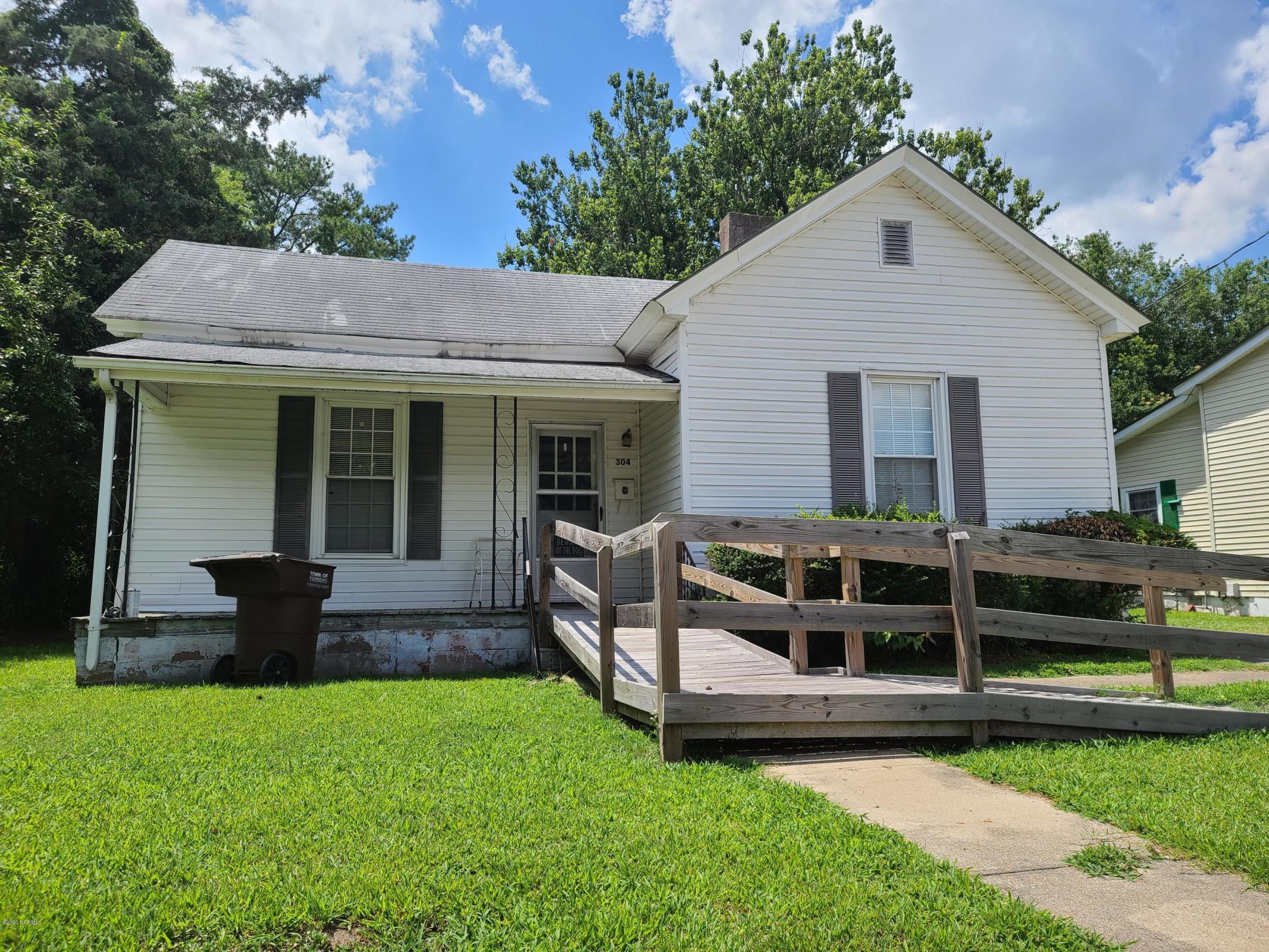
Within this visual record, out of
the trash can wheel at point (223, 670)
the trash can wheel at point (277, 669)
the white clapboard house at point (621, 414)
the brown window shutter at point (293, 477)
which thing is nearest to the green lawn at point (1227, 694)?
the white clapboard house at point (621, 414)

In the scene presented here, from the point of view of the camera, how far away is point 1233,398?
1491 centimetres

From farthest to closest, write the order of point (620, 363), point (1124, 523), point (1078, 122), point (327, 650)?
point (1078, 122), point (620, 363), point (1124, 523), point (327, 650)

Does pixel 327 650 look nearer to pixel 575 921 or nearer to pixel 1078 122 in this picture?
pixel 575 921

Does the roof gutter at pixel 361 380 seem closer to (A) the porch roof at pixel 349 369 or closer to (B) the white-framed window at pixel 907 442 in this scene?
(A) the porch roof at pixel 349 369

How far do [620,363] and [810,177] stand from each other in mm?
18181

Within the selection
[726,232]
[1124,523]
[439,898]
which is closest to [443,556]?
[726,232]

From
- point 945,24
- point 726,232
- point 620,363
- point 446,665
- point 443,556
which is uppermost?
point 945,24

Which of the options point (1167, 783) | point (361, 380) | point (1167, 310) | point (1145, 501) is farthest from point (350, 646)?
point (1167, 310)

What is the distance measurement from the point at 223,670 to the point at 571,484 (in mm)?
4645

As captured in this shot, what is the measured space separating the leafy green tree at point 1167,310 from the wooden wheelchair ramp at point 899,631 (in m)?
24.6

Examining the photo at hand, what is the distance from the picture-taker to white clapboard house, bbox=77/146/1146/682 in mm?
9266

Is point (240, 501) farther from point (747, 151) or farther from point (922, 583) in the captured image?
point (747, 151)

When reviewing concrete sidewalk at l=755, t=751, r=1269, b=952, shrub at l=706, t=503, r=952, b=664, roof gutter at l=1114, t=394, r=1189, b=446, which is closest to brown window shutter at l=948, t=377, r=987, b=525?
shrub at l=706, t=503, r=952, b=664

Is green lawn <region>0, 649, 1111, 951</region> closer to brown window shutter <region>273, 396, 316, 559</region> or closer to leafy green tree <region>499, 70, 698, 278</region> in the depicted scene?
brown window shutter <region>273, 396, 316, 559</region>
